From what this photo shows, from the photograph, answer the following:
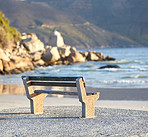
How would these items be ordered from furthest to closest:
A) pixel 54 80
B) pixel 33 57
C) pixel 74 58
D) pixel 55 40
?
1. pixel 55 40
2. pixel 74 58
3. pixel 33 57
4. pixel 54 80

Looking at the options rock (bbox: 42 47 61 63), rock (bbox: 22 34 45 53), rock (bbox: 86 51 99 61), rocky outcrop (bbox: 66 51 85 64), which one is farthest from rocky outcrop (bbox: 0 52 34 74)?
rock (bbox: 86 51 99 61)

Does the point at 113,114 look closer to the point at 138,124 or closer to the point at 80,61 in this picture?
the point at 138,124

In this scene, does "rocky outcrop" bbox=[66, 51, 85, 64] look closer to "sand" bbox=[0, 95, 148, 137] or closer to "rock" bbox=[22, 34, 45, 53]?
"rock" bbox=[22, 34, 45, 53]

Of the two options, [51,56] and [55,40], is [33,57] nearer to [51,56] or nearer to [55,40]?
[51,56]

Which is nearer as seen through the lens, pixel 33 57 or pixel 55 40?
pixel 33 57

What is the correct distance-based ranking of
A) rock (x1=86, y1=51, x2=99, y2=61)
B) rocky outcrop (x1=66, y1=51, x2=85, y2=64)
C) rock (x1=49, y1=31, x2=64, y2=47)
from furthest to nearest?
rock (x1=49, y1=31, x2=64, y2=47) → rock (x1=86, y1=51, x2=99, y2=61) → rocky outcrop (x1=66, y1=51, x2=85, y2=64)

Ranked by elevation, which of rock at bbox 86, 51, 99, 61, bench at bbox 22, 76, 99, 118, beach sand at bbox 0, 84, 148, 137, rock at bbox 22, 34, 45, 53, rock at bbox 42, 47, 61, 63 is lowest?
rock at bbox 86, 51, 99, 61

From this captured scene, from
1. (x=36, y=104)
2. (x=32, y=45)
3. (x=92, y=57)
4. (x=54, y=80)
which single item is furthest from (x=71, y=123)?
(x=92, y=57)

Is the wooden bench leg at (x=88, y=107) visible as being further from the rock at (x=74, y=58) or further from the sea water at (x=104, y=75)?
the rock at (x=74, y=58)

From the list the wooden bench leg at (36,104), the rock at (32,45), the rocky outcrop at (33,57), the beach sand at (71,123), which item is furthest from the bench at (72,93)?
the rock at (32,45)

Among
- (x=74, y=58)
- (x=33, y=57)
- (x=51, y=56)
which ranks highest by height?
(x=33, y=57)

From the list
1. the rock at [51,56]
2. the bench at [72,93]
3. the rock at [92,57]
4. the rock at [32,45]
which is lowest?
the rock at [92,57]

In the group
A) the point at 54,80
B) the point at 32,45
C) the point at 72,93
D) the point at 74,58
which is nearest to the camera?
the point at 72,93

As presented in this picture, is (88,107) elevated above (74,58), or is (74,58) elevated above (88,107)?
(88,107)
